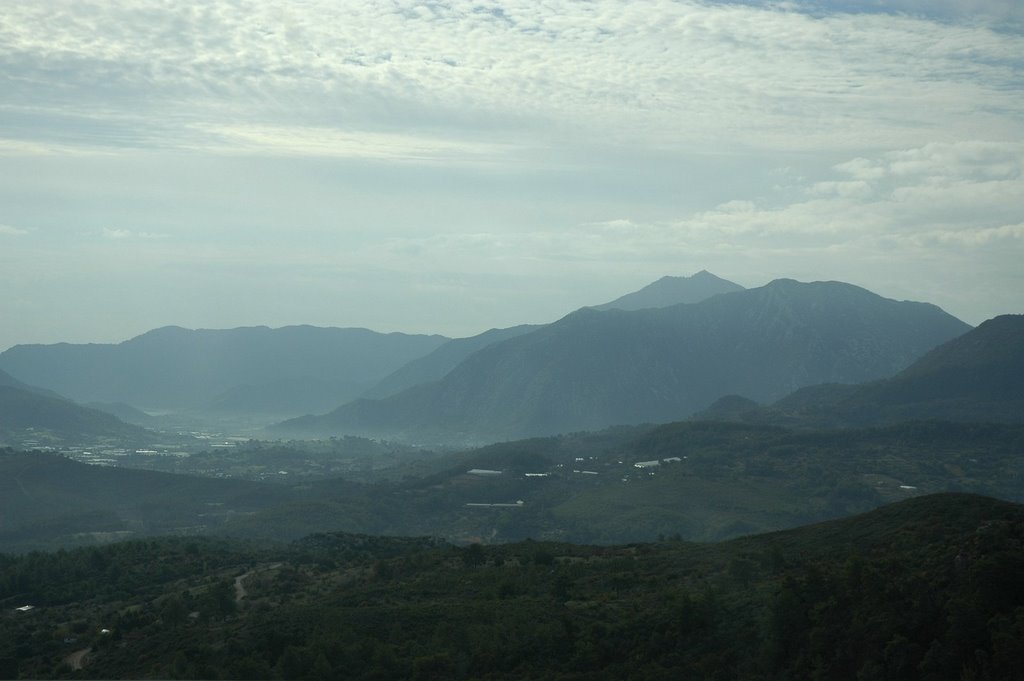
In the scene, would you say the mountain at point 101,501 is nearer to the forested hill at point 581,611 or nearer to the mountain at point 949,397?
the forested hill at point 581,611

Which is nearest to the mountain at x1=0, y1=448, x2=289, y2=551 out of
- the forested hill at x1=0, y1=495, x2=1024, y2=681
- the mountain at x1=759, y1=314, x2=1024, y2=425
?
the forested hill at x1=0, y1=495, x2=1024, y2=681

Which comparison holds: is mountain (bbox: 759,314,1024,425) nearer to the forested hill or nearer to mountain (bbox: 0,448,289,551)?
mountain (bbox: 0,448,289,551)

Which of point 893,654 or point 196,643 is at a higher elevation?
point 893,654

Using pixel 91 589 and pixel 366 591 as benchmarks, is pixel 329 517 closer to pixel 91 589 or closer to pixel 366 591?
pixel 91 589

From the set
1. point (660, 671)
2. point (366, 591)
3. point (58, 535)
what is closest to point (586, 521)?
point (58, 535)

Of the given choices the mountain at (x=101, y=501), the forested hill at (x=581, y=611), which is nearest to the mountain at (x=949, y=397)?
the mountain at (x=101, y=501)

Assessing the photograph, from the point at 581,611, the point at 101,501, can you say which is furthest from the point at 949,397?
the point at 581,611

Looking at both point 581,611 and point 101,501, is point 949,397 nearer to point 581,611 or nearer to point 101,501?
point 101,501

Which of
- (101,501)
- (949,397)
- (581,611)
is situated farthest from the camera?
(949,397)
